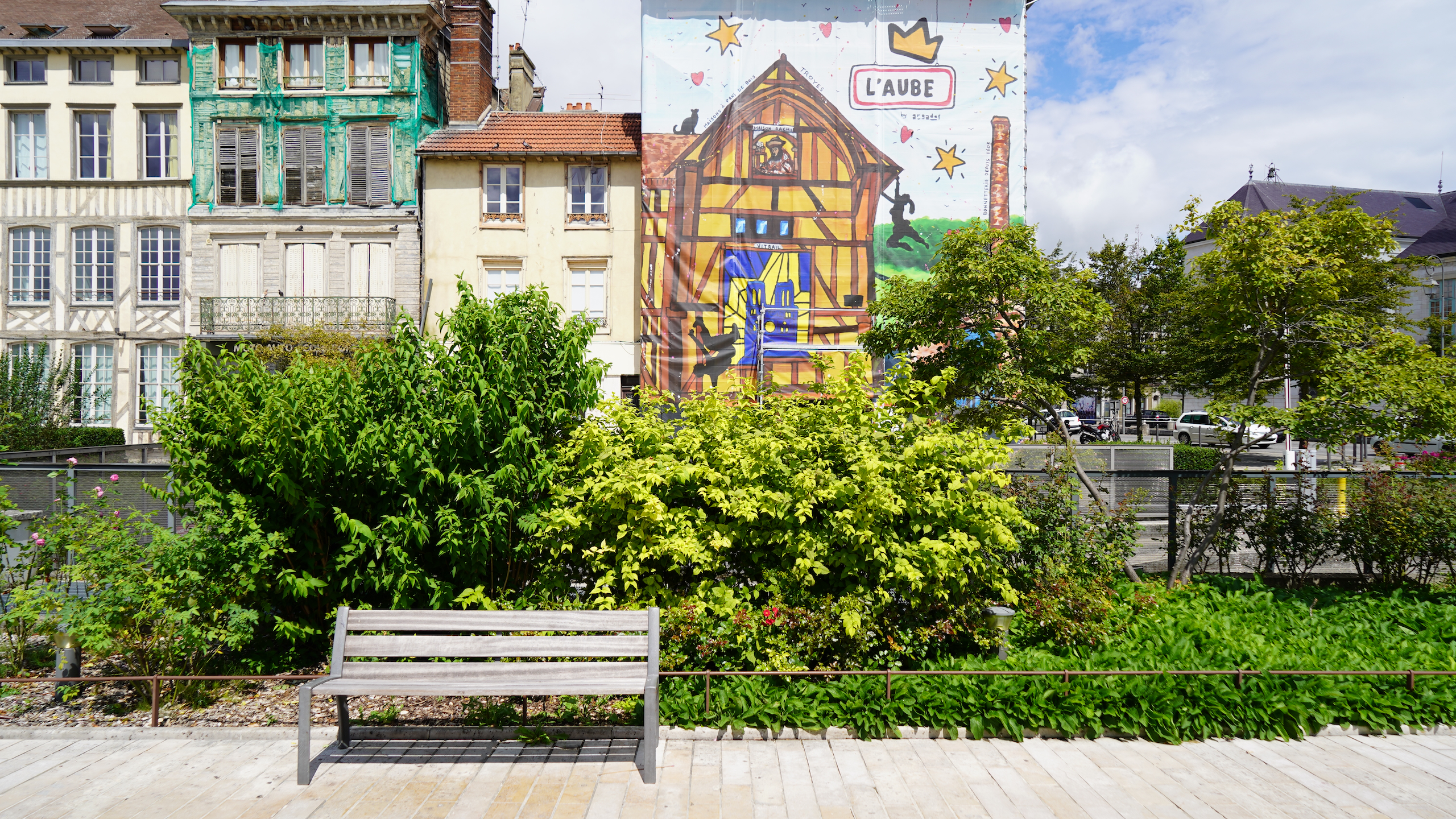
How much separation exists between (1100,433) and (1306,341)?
2881 centimetres

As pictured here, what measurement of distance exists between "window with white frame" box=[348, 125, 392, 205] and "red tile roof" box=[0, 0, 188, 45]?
5.89 meters

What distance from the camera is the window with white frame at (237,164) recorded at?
23797mm

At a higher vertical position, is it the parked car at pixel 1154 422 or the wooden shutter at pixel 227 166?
the wooden shutter at pixel 227 166

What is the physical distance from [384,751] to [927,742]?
3.73 m

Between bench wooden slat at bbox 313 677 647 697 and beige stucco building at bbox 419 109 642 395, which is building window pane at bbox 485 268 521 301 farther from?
bench wooden slat at bbox 313 677 647 697

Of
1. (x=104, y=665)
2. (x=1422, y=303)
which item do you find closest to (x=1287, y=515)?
(x=104, y=665)

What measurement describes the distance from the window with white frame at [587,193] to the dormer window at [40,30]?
51.6 ft

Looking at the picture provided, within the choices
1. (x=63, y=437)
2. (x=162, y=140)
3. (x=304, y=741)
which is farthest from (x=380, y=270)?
(x=304, y=741)

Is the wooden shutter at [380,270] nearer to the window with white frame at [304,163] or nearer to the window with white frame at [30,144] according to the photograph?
the window with white frame at [304,163]

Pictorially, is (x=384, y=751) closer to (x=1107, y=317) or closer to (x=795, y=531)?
(x=795, y=531)

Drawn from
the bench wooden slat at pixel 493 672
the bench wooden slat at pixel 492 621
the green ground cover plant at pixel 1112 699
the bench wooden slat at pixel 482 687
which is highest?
the bench wooden slat at pixel 492 621

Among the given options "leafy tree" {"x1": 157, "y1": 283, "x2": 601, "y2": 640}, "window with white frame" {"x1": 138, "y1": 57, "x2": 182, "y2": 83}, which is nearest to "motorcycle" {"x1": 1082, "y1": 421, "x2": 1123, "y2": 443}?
"leafy tree" {"x1": 157, "y1": 283, "x2": 601, "y2": 640}

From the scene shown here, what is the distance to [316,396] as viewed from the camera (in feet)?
21.2

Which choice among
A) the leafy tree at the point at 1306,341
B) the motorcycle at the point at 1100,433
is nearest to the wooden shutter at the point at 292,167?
the leafy tree at the point at 1306,341
